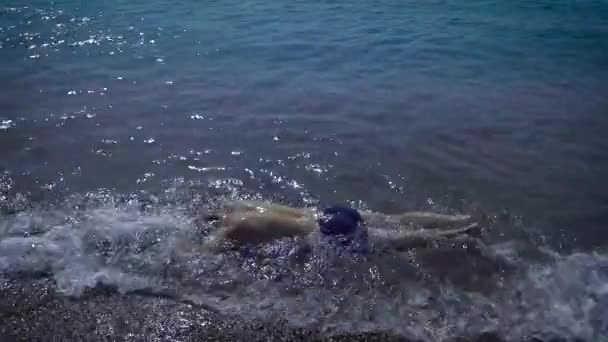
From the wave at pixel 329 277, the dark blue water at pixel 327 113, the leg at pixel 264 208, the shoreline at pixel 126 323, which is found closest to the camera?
the shoreline at pixel 126 323

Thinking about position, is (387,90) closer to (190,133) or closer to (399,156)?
(399,156)

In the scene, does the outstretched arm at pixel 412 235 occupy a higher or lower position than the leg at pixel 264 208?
lower

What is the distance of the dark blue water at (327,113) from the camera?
696 centimetres

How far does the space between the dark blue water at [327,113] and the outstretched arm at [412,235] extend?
1.27 ft

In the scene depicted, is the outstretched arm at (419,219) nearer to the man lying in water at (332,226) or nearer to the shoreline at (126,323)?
the man lying in water at (332,226)

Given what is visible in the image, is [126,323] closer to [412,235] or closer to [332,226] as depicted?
[332,226]

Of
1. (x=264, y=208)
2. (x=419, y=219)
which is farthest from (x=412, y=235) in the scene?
(x=264, y=208)

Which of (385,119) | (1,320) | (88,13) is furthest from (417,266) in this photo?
(88,13)

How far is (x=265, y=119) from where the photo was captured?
898cm

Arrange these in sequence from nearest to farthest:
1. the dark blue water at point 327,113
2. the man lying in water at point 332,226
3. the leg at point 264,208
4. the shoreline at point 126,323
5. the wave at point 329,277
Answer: the shoreline at point 126,323 < the wave at point 329,277 < the man lying in water at point 332,226 < the leg at point 264,208 < the dark blue water at point 327,113

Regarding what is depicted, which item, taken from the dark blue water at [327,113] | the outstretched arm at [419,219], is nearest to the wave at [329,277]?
the dark blue water at [327,113]

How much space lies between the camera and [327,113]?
A: 9250mm

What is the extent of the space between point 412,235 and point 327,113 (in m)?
3.65

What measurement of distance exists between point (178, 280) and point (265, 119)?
4175mm
